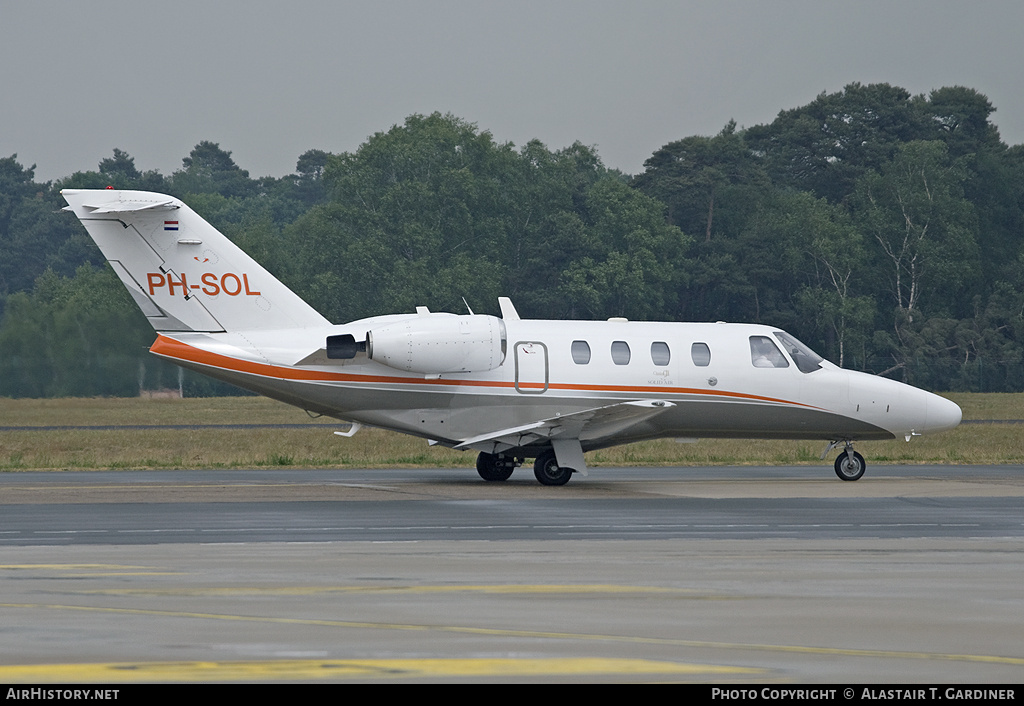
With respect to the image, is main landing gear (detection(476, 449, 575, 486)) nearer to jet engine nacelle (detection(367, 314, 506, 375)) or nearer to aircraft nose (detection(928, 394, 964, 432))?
jet engine nacelle (detection(367, 314, 506, 375))

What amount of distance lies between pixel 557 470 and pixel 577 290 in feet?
191

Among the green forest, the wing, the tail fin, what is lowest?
the wing

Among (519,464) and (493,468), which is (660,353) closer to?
(519,464)

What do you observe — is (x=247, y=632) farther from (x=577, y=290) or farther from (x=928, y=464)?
(x=577, y=290)

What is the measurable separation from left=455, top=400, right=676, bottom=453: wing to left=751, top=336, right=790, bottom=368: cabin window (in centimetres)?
220

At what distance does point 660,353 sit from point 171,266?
28.7 ft

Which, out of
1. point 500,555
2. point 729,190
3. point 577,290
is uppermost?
point 729,190

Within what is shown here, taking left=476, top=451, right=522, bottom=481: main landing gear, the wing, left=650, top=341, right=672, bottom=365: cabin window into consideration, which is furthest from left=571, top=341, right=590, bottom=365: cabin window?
left=476, top=451, right=522, bottom=481: main landing gear

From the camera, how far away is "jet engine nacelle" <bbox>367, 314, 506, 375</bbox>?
2394cm

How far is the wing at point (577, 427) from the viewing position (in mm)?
24156

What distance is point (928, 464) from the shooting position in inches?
1228

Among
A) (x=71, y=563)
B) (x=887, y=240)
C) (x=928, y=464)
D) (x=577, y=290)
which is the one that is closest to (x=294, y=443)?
(x=928, y=464)

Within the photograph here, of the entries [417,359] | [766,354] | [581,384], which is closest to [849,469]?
[766,354]

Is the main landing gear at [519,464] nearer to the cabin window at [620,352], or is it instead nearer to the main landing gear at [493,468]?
the main landing gear at [493,468]
